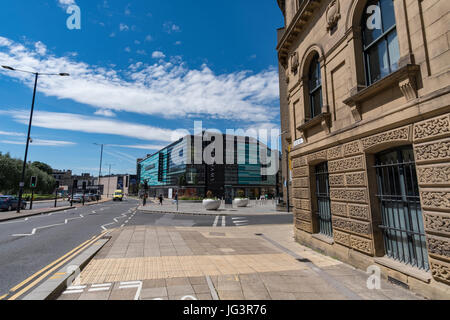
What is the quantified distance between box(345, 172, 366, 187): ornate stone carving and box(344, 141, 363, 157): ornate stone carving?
Result: 1.82 ft

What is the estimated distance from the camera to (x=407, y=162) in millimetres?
4613

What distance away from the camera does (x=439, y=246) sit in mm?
3828

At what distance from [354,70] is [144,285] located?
7162 mm

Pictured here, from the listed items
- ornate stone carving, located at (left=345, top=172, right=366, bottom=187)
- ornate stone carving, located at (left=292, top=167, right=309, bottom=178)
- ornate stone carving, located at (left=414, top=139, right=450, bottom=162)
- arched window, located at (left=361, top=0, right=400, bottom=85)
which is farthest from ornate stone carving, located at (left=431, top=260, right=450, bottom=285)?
ornate stone carving, located at (left=292, top=167, right=309, bottom=178)

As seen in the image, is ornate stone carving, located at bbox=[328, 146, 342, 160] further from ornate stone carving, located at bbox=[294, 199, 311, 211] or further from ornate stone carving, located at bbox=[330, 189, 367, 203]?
ornate stone carving, located at bbox=[294, 199, 311, 211]

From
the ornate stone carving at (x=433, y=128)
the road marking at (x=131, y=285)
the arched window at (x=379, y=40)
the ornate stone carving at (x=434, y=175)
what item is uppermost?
the arched window at (x=379, y=40)

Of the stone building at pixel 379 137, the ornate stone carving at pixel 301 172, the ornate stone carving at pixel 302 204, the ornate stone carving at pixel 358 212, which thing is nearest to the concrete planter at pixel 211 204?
the ornate stone carving at pixel 302 204

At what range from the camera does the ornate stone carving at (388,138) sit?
4.47m

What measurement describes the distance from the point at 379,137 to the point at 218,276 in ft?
15.7

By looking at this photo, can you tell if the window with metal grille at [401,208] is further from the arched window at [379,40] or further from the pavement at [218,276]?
the arched window at [379,40]

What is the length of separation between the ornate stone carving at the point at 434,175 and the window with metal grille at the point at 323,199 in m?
3.31

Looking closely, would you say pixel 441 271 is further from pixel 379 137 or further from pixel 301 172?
pixel 301 172

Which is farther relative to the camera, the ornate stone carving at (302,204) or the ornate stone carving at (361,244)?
the ornate stone carving at (302,204)

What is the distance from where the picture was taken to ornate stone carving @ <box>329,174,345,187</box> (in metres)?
6.40
